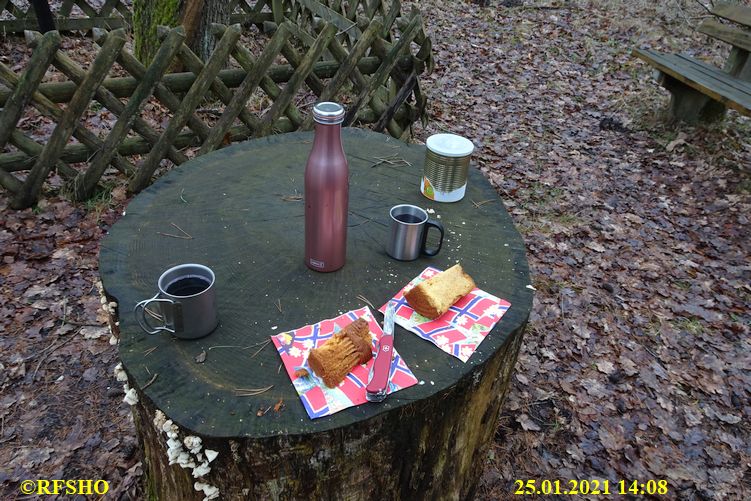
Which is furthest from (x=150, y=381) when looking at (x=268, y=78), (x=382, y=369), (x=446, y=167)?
(x=268, y=78)

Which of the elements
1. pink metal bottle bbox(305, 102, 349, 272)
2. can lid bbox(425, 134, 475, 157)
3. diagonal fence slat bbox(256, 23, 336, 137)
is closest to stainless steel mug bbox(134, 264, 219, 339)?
pink metal bottle bbox(305, 102, 349, 272)

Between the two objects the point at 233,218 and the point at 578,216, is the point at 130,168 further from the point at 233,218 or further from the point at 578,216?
the point at 578,216

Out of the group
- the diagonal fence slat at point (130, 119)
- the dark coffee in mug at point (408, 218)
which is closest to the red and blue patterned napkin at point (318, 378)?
the dark coffee in mug at point (408, 218)

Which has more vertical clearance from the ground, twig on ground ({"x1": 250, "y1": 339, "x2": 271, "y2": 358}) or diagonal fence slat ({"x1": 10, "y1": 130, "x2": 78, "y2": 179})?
twig on ground ({"x1": 250, "y1": 339, "x2": 271, "y2": 358})

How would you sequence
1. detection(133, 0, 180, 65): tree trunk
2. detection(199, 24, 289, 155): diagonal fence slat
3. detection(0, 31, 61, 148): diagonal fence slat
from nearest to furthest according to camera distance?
detection(0, 31, 61, 148): diagonal fence slat < detection(199, 24, 289, 155): diagonal fence slat < detection(133, 0, 180, 65): tree trunk

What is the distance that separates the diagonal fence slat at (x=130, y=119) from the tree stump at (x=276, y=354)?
145cm

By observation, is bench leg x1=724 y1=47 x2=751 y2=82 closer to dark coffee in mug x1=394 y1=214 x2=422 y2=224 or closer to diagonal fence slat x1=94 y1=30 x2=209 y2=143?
dark coffee in mug x1=394 y1=214 x2=422 y2=224

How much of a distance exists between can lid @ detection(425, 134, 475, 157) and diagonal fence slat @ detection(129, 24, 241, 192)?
2.15 m

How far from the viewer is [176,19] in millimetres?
4555

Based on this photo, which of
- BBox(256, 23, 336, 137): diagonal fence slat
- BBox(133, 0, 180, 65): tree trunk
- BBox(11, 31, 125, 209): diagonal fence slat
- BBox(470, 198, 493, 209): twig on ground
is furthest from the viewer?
BBox(133, 0, 180, 65): tree trunk

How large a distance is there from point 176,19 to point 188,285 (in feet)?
13.4

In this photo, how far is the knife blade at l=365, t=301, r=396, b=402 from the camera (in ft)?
4.21

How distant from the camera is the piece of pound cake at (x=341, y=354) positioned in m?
1.32

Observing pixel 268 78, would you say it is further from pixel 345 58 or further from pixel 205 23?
pixel 205 23
